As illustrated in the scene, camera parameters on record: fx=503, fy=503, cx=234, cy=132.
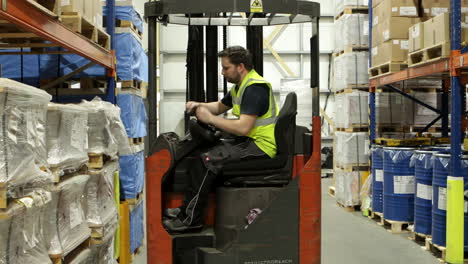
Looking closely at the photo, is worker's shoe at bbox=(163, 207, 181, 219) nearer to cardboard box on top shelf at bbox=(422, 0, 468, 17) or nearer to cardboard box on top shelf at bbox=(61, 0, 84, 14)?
cardboard box on top shelf at bbox=(61, 0, 84, 14)

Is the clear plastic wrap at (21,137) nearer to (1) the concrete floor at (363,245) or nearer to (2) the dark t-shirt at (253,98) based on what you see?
(2) the dark t-shirt at (253,98)

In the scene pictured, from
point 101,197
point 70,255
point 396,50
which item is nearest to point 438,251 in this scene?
point 396,50

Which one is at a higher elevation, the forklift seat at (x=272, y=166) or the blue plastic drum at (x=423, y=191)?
the forklift seat at (x=272, y=166)

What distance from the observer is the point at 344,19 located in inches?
347

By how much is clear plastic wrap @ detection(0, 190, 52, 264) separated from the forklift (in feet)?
2.73

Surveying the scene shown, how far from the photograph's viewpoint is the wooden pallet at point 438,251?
5684 mm

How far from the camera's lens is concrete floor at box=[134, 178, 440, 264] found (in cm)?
578

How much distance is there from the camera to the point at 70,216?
145 inches

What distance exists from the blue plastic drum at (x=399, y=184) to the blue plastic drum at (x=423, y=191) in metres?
0.45

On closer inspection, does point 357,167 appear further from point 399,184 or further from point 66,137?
point 66,137

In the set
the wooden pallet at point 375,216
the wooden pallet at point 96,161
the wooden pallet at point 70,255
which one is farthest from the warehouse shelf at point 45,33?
the wooden pallet at point 375,216

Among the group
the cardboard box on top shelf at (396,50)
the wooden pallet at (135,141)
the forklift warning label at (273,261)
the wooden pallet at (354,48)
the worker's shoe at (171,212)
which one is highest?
the wooden pallet at (354,48)

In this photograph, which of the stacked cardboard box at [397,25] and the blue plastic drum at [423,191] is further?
the stacked cardboard box at [397,25]

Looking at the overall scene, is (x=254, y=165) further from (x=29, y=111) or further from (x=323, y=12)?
(x=323, y=12)
